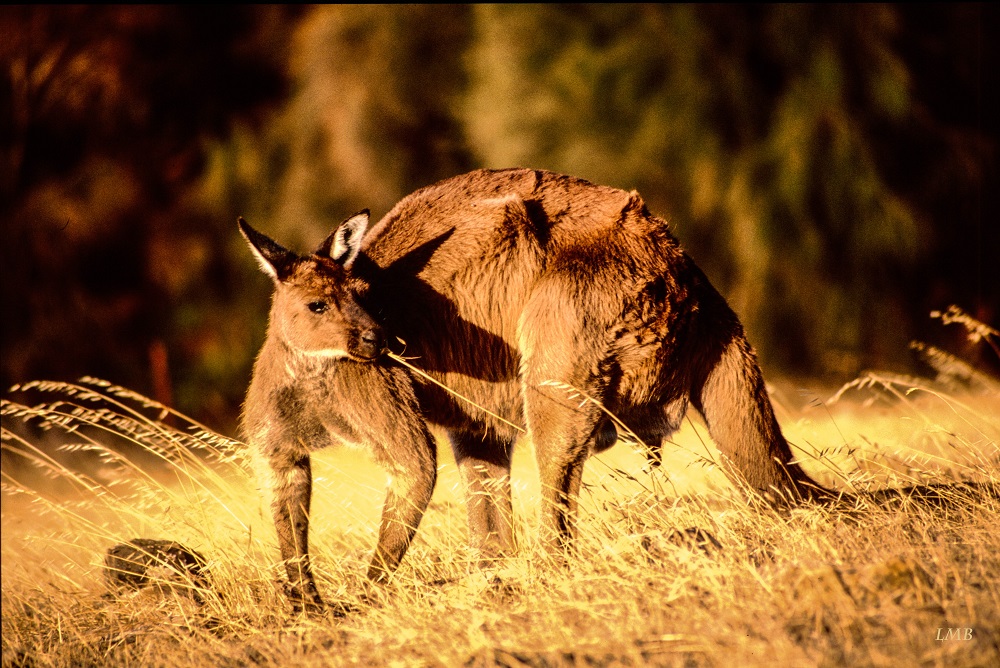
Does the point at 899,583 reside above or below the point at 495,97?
below

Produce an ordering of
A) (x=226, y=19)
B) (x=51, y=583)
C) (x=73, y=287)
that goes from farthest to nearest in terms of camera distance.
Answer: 1. (x=226, y=19)
2. (x=73, y=287)
3. (x=51, y=583)

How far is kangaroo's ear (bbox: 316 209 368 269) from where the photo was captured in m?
4.47

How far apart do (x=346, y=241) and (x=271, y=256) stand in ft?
1.10

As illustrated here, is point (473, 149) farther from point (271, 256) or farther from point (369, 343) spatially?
point (369, 343)

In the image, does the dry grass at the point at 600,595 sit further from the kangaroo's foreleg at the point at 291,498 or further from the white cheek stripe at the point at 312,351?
the white cheek stripe at the point at 312,351

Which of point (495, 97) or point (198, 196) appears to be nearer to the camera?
point (495, 97)

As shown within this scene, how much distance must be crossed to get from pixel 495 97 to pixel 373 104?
193cm

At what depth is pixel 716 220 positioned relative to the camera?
1122cm

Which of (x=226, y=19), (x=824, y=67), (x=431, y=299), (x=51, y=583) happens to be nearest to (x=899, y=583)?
(x=431, y=299)

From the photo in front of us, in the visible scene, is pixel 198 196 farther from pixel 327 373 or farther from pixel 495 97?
pixel 327 373

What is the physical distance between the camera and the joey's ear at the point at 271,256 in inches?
173

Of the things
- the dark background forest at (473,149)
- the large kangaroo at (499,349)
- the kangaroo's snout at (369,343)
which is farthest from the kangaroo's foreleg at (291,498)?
the dark background forest at (473,149)

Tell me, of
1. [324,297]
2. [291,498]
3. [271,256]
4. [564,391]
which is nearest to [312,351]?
[324,297]

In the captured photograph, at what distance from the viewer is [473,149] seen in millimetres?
12062
